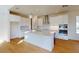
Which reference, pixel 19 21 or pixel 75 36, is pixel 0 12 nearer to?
pixel 19 21

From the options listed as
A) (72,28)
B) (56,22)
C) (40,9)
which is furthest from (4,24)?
(72,28)

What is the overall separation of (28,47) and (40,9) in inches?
32.4

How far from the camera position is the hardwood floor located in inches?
77.2

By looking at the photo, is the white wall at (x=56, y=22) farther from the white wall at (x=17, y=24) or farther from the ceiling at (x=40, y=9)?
the white wall at (x=17, y=24)

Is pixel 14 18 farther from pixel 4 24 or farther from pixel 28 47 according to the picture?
pixel 28 47

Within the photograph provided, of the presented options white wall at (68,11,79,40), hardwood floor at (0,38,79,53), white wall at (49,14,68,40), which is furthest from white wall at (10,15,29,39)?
white wall at (68,11,79,40)

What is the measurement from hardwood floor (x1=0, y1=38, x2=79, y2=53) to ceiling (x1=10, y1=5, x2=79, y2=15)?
2.00ft

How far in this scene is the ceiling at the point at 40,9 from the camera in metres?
1.99

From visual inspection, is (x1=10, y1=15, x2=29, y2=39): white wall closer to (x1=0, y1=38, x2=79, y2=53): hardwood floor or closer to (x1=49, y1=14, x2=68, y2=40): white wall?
(x1=0, y1=38, x2=79, y2=53): hardwood floor

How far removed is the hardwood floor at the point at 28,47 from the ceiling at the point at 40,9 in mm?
609

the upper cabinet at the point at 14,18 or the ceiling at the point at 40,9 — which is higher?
the ceiling at the point at 40,9

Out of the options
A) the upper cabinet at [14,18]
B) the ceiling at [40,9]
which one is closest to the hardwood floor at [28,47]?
the upper cabinet at [14,18]
